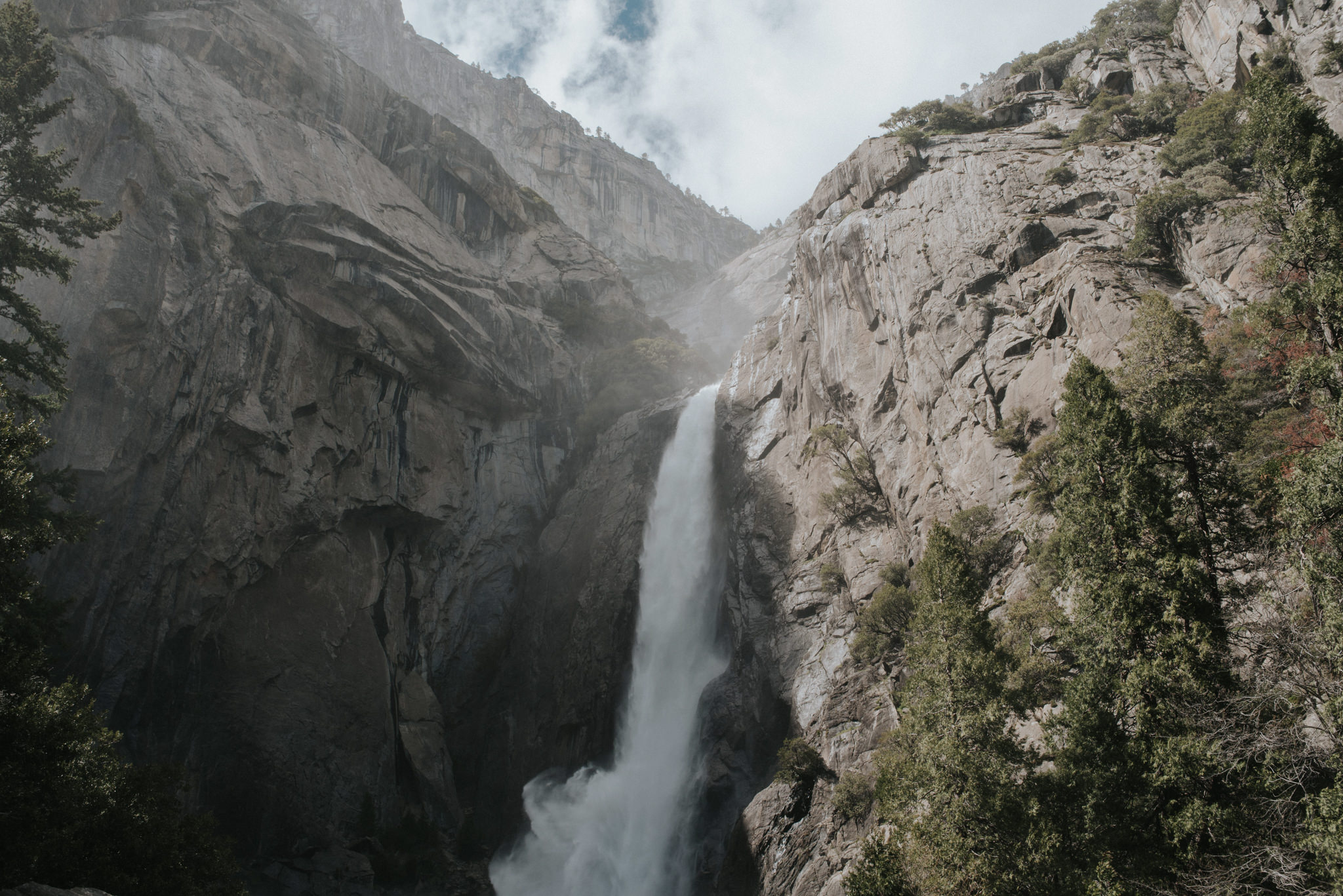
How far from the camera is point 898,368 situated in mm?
34094

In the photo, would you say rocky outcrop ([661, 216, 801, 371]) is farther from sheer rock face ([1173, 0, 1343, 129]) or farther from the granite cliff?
sheer rock face ([1173, 0, 1343, 129])

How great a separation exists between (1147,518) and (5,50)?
120ft

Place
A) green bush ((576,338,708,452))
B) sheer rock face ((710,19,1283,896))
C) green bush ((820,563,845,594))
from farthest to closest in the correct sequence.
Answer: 1. green bush ((576,338,708,452))
2. green bush ((820,563,845,594))
3. sheer rock face ((710,19,1283,896))

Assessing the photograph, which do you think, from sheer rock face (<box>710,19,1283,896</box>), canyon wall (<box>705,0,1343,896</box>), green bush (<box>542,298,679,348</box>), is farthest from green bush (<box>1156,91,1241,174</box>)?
green bush (<box>542,298,679,348</box>)

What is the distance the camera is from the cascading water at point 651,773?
31.9 m

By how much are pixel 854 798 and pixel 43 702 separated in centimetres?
2240

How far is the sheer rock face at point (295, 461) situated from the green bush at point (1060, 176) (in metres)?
26.5

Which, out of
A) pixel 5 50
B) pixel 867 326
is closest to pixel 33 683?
pixel 5 50

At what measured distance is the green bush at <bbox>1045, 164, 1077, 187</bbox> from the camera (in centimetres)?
3378

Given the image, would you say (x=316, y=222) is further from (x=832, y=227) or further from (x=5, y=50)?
(x=832, y=227)

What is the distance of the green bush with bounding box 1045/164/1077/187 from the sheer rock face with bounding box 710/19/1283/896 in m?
0.30

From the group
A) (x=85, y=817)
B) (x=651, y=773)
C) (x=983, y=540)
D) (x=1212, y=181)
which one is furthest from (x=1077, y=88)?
(x=85, y=817)

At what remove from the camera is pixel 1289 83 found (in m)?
28.9

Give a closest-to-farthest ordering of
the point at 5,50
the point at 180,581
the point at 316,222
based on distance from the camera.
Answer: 1. the point at 5,50
2. the point at 180,581
3. the point at 316,222
